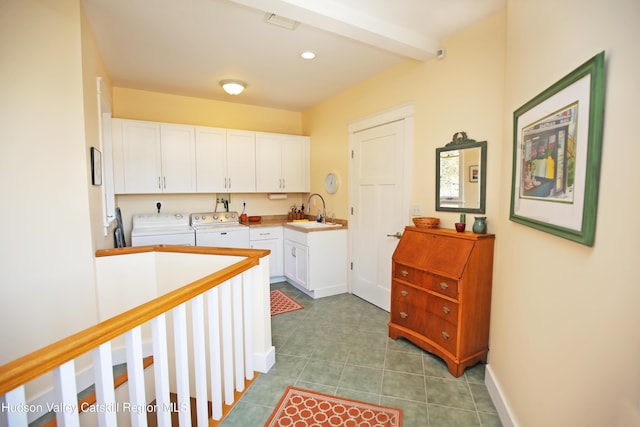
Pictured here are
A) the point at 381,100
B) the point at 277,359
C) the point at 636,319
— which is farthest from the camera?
the point at 381,100

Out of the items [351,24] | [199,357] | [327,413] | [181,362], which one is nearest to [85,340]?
[181,362]

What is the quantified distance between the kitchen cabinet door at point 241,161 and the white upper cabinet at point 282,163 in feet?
0.26

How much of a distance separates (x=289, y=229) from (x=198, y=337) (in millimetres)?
2723

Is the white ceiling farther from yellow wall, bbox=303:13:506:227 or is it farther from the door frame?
the door frame

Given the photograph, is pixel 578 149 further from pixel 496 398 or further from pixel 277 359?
pixel 277 359

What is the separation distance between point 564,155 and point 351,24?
1.70m

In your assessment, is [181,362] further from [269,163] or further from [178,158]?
[269,163]

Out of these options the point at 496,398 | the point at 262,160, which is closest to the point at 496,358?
the point at 496,398

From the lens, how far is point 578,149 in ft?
3.46

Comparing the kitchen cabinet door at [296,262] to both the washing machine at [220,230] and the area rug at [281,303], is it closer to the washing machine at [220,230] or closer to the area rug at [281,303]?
the area rug at [281,303]

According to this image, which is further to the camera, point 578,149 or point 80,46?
point 80,46

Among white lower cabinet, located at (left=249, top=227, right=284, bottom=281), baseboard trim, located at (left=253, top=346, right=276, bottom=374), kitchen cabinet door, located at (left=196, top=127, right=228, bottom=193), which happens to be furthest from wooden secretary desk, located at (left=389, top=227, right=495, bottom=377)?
kitchen cabinet door, located at (left=196, top=127, right=228, bottom=193)

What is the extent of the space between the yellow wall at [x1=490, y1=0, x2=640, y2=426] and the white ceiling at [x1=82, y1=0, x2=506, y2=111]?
0.79m

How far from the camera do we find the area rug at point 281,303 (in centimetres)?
341
